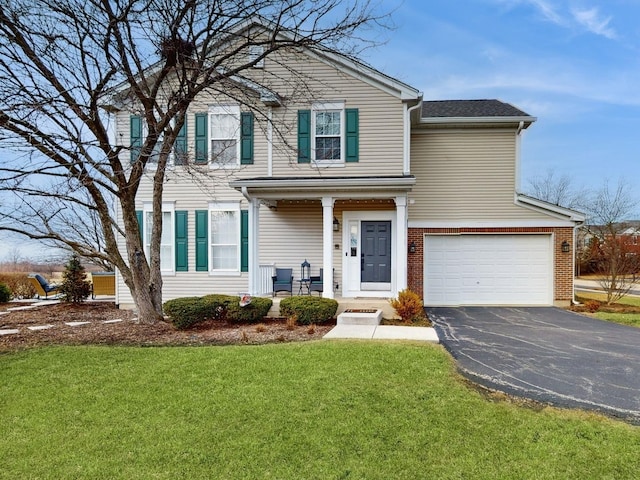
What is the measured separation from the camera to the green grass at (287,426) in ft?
11.5

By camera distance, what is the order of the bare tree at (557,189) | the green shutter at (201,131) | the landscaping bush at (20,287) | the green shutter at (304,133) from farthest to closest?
the bare tree at (557,189), the landscaping bush at (20,287), the green shutter at (201,131), the green shutter at (304,133)

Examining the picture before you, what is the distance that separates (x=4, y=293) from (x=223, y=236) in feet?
29.8

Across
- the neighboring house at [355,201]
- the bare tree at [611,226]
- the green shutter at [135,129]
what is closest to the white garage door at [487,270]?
the neighboring house at [355,201]

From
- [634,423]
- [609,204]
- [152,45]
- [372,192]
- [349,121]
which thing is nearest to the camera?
[634,423]

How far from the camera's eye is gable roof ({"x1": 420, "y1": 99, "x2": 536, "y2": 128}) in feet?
41.5

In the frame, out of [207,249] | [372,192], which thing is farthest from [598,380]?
[207,249]

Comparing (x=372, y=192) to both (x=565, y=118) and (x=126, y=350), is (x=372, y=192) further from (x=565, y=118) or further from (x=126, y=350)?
(x=565, y=118)

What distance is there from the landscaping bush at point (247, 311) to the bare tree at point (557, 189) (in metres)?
28.0

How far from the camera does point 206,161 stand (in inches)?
482

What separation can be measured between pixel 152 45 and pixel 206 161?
353 centimetres

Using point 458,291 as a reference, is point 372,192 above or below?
above

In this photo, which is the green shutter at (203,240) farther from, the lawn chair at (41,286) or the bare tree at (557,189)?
the bare tree at (557,189)

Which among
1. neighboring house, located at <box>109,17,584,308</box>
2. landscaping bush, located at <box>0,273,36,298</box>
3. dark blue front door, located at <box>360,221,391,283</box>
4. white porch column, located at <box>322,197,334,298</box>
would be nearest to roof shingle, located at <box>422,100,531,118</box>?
neighboring house, located at <box>109,17,584,308</box>

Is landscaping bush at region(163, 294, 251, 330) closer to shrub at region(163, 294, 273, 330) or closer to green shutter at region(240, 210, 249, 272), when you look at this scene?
shrub at region(163, 294, 273, 330)
